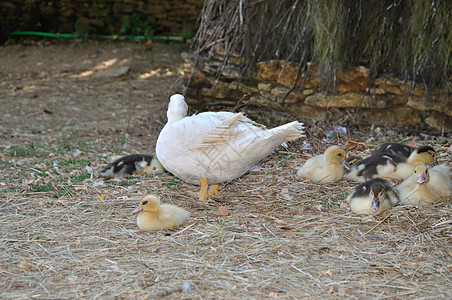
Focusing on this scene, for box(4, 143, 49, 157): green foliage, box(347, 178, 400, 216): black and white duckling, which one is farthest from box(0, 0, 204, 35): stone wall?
box(347, 178, 400, 216): black and white duckling

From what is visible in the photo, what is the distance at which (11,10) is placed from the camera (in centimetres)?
1218

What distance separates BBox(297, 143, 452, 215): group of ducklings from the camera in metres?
4.08

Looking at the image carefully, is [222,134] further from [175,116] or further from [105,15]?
[105,15]

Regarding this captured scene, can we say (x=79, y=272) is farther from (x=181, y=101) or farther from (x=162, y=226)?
(x=181, y=101)

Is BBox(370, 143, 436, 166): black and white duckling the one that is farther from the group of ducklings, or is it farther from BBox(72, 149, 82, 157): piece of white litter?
BBox(72, 149, 82, 157): piece of white litter

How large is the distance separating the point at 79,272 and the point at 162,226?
0.78 meters

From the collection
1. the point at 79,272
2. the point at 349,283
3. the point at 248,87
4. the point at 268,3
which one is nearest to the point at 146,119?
the point at 248,87

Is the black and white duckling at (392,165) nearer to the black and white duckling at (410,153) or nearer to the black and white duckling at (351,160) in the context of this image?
the black and white duckling at (410,153)

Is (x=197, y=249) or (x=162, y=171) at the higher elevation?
(x=197, y=249)

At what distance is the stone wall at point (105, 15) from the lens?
1241 cm

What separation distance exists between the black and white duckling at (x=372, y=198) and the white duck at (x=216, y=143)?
703 millimetres

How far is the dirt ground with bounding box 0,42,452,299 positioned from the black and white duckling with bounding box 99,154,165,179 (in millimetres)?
132

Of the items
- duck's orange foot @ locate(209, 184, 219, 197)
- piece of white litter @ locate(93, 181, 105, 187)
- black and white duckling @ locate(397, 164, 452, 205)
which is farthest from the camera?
piece of white litter @ locate(93, 181, 105, 187)

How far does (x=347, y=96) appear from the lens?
6.98 meters
